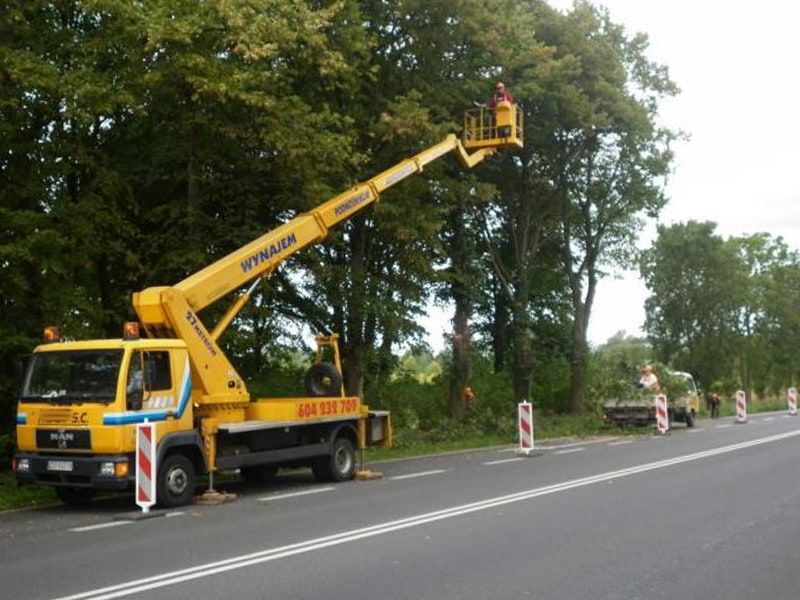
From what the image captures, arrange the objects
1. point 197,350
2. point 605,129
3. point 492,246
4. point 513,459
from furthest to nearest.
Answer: point 492,246 → point 605,129 → point 513,459 → point 197,350

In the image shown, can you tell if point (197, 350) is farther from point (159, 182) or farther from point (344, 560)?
point (159, 182)

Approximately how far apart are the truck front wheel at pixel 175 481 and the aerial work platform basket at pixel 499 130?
36.6 feet

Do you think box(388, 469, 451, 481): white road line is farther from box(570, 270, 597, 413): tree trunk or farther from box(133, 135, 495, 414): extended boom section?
box(570, 270, 597, 413): tree trunk

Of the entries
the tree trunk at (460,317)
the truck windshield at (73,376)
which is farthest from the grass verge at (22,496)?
the tree trunk at (460,317)

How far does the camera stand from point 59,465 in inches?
483

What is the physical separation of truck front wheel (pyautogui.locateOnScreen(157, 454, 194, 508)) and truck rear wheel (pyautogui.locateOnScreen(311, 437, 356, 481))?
9.63 ft

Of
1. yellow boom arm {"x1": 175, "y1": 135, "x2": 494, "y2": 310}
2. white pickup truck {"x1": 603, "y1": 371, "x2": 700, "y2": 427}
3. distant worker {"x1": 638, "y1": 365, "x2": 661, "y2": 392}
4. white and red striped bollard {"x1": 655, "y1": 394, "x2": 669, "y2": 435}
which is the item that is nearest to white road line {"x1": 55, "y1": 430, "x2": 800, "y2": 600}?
yellow boom arm {"x1": 175, "y1": 135, "x2": 494, "y2": 310}

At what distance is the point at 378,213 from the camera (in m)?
22.1

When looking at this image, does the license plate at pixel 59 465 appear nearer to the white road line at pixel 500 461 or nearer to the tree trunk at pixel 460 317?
the white road line at pixel 500 461

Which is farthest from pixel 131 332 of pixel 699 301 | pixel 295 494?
pixel 699 301

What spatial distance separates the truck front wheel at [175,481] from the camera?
12477mm

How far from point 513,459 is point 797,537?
415 inches

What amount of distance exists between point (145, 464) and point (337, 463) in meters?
4.37

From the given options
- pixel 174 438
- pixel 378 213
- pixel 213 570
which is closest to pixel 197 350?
pixel 174 438
